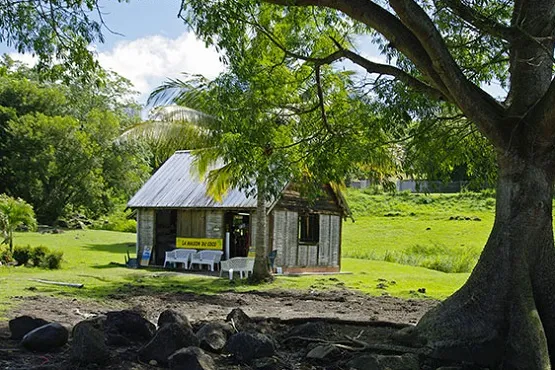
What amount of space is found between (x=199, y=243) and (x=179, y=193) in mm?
2436

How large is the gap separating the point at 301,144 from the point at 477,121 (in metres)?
4.79

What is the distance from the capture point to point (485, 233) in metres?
48.2

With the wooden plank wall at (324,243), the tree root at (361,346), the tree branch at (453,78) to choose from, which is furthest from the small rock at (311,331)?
the wooden plank wall at (324,243)

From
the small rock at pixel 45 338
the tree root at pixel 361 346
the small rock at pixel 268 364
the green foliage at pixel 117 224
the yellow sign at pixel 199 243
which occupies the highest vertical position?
the green foliage at pixel 117 224

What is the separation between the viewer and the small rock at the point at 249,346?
854 centimetres

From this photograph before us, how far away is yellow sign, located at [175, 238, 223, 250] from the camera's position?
27438 mm

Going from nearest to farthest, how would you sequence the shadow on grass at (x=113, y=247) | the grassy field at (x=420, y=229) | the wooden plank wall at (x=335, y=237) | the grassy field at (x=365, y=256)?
the grassy field at (x=365, y=256)
the wooden plank wall at (x=335, y=237)
the shadow on grass at (x=113, y=247)
the grassy field at (x=420, y=229)

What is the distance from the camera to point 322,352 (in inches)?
352

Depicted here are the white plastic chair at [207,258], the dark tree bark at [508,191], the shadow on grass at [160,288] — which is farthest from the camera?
the white plastic chair at [207,258]

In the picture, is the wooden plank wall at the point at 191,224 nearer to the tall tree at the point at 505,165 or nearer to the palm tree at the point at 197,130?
the palm tree at the point at 197,130

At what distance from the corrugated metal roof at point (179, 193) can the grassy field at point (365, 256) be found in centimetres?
296

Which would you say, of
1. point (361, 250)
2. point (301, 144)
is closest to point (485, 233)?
point (361, 250)

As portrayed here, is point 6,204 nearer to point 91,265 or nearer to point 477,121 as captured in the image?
point 91,265

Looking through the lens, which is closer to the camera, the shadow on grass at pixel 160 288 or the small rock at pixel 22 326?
the small rock at pixel 22 326
